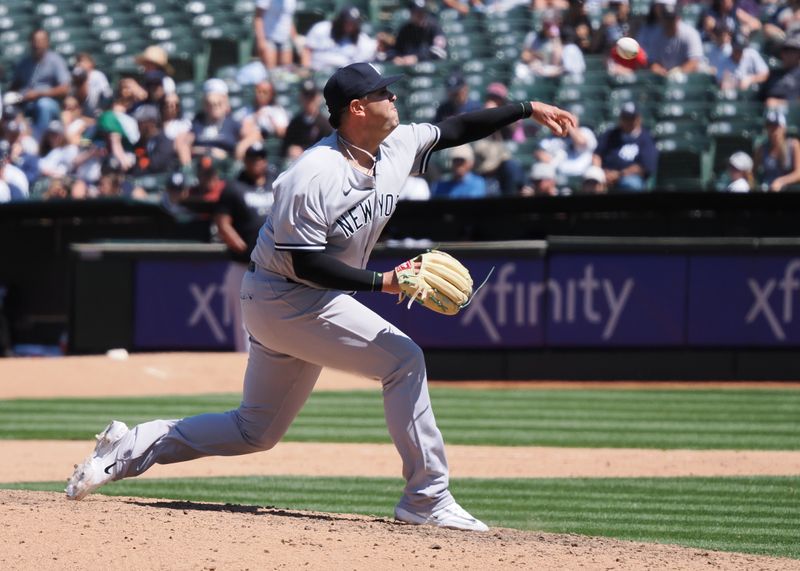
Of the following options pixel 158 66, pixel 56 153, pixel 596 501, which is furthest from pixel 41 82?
pixel 596 501

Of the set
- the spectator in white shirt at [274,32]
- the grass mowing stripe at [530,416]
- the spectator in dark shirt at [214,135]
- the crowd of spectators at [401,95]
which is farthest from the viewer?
the spectator in white shirt at [274,32]

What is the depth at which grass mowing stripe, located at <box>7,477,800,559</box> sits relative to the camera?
20.3ft

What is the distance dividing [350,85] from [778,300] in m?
8.33

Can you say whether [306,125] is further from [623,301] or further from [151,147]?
[623,301]

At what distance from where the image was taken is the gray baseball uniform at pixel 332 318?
17.1 feet

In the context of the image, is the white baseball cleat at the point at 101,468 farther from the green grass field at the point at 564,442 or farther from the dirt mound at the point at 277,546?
the green grass field at the point at 564,442

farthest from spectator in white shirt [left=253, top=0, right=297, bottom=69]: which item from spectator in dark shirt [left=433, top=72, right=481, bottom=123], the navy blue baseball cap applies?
the navy blue baseball cap

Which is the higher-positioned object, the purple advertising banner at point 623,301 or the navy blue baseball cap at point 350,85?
the navy blue baseball cap at point 350,85

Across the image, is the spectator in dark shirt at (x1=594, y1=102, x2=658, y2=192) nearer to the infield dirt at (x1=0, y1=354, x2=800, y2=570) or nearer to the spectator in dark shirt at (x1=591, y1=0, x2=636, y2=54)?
the spectator in dark shirt at (x1=591, y1=0, x2=636, y2=54)

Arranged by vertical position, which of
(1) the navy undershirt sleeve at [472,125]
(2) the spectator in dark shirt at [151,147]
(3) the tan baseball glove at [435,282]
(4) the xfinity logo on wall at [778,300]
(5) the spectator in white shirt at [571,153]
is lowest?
(2) the spectator in dark shirt at [151,147]

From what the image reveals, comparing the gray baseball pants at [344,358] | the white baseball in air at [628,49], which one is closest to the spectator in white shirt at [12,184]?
the white baseball in air at [628,49]

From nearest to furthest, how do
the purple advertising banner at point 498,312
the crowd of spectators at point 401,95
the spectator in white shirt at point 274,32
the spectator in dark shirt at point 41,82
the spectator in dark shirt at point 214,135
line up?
the purple advertising banner at point 498,312 → the crowd of spectators at point 401,95 → the spectator in dark shirt at point 214,135 → the spectator in white shirt at point 274,32 → the spectator in dark shirt at point 41,82

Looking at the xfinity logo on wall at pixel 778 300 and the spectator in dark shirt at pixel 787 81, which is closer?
the xfinity logo on wall at pixel 778 300

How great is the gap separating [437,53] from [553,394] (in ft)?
20.6
